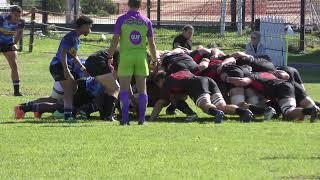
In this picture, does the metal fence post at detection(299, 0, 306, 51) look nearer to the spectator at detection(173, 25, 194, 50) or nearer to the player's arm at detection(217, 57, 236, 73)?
the spectator at detection(173, 25, 194, 50)

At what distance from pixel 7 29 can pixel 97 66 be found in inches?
207

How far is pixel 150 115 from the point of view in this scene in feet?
47.3

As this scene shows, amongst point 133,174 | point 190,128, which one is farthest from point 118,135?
point 133,174

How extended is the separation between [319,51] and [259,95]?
17890 millimetres

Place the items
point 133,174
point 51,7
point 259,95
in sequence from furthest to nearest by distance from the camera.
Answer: point 51,7 → point 259,95 → point 133,174

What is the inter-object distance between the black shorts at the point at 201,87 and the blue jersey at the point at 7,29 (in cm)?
618

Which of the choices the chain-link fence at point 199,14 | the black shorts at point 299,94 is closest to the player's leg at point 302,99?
the black shorts at point 299,94

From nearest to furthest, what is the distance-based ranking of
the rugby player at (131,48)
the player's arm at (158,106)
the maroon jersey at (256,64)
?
the rugby player at (131,48)
the player's arm at (158,106)
the maroon jersey at (256,64)

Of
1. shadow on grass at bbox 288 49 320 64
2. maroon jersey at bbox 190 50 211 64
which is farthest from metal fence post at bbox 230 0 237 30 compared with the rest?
maroon jersey at bbox 190 50 211 64

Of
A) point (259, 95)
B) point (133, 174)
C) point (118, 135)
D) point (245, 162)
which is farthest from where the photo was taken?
point (259, 95)

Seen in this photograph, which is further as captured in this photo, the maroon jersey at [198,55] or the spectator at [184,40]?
the spectator at [184,40]

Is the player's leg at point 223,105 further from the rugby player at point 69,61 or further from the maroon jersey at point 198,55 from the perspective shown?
the rugby player at point 69,61

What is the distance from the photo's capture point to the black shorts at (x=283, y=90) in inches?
538

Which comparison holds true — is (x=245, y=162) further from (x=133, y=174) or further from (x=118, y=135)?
(x=118, y=135)
